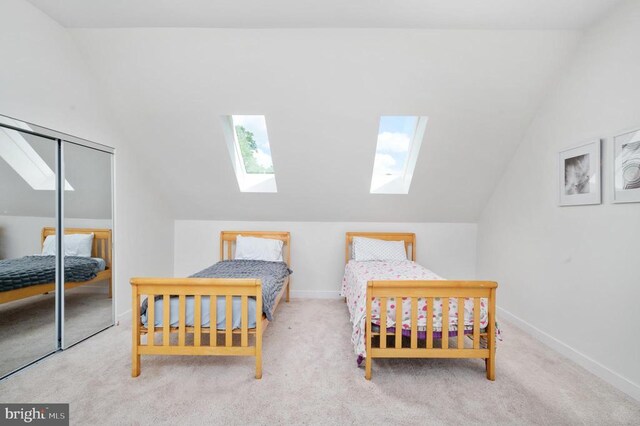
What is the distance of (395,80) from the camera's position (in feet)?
8.61

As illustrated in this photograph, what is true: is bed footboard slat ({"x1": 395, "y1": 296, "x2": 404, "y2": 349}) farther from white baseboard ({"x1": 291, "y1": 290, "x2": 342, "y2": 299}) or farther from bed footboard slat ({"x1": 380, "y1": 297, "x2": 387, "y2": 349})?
white baseboard ({"x1": 291, "y1": 290, "x2": 342, "y2": 299})

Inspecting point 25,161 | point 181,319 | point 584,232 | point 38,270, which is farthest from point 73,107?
point 584,232

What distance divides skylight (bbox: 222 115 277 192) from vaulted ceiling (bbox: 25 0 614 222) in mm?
225

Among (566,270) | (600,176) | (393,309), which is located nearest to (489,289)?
(393,309)

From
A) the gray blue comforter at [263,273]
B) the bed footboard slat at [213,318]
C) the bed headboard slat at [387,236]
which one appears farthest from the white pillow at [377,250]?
the bed footboard slat at [213,318]

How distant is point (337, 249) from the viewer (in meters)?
4.09

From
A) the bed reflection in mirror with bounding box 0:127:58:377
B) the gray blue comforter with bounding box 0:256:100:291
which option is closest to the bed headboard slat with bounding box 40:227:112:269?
the gray blue comforter with bounding box 0:256:100:291

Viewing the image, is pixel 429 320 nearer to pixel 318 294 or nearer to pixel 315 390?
pixel 315 390

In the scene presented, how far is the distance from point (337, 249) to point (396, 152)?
1.57 meters

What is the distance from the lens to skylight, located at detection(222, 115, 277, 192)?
348cm

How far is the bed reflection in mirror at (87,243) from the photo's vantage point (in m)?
2.45

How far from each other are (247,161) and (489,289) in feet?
10.2

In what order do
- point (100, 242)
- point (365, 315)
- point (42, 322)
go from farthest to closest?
point (100, 242), point (42, 322), point (365, 315)

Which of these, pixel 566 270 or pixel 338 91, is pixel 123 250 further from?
pixel 566 270
